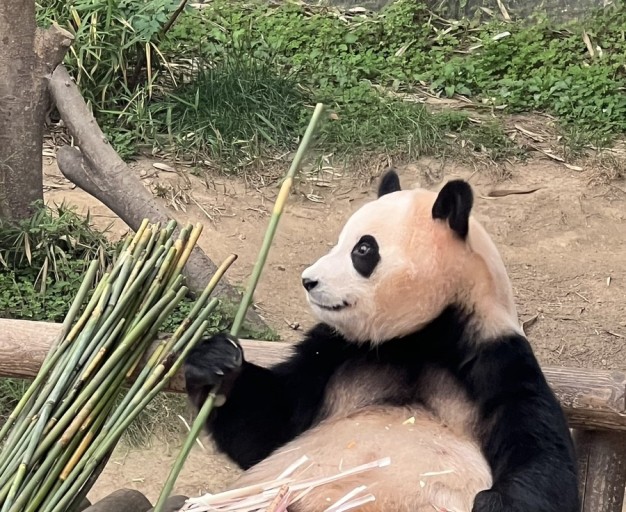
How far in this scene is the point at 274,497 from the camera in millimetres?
2189

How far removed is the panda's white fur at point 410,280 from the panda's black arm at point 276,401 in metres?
0.21

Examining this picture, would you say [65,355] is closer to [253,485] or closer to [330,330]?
[253,485]

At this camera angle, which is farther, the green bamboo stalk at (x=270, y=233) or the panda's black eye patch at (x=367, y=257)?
the panda's black eye patch at (x=367, y=257)

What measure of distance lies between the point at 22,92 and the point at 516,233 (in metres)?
2.78

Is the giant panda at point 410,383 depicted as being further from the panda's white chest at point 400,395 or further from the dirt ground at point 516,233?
the dirt ground at point 516,233

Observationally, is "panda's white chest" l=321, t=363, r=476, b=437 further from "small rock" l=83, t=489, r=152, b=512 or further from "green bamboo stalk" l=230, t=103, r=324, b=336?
"small rock" l=83, t=489, r=152, b=512

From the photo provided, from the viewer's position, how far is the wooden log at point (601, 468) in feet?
8.93

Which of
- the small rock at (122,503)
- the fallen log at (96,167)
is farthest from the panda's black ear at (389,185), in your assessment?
the fallen log at (96,167)

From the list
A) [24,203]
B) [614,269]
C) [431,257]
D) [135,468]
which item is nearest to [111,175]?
[24,203]

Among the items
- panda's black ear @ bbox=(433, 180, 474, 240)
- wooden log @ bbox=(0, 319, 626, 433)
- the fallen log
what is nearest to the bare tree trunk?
the fallen log

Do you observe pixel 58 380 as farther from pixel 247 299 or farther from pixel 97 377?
pixel 247 299

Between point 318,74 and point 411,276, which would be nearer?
point 411,276

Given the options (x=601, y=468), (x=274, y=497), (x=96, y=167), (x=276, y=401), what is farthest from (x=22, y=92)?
(x=601, y=468)

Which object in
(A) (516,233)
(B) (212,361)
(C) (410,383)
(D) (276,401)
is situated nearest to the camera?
(B) (212,361)
